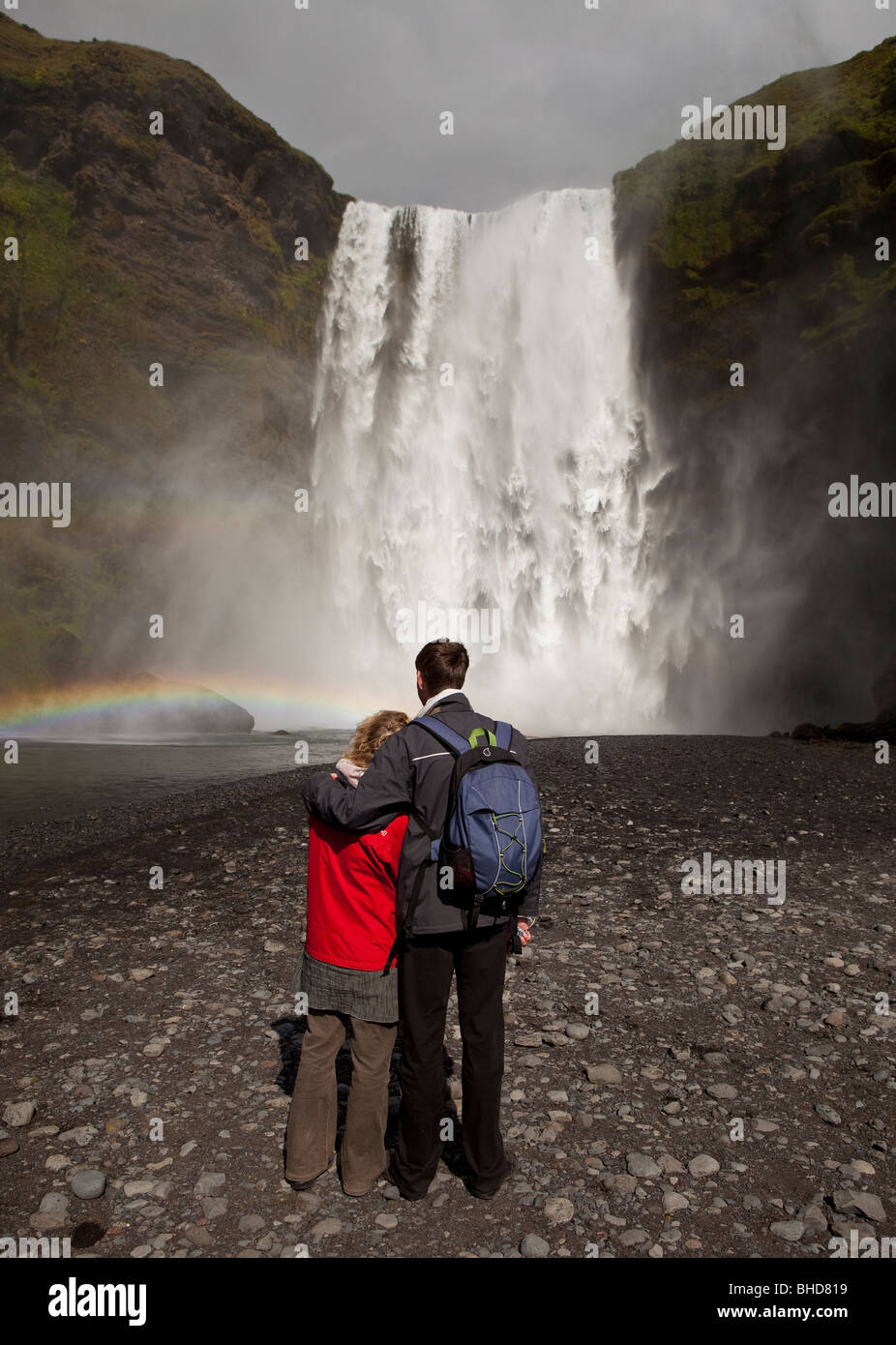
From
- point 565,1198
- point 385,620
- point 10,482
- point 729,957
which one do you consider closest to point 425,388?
point 385,620

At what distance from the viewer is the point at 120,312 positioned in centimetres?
5416

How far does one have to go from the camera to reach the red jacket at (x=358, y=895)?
4.18 meters

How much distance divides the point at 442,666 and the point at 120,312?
60403 mm

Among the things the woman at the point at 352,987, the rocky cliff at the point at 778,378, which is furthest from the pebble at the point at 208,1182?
the rocky cliff at the point at 778,378

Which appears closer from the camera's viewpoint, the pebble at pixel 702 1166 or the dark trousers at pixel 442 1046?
the dark trousers at pixel 442 1046

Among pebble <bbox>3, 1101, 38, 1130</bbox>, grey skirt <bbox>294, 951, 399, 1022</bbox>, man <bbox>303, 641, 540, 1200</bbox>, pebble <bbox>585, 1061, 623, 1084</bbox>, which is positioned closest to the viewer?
man <bbox>303, 641, 540, 1200</bbox>

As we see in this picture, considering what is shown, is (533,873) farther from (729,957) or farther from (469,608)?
(469,608)

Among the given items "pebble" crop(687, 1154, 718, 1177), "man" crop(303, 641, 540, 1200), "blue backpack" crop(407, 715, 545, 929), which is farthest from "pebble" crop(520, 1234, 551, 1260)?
"blue backpack" crop(407, 715, 545, 929)

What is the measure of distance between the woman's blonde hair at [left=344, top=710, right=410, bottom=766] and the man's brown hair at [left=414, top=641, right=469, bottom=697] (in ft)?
0.83

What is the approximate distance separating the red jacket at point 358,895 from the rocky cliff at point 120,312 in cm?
4970

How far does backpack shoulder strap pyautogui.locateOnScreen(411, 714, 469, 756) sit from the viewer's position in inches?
157

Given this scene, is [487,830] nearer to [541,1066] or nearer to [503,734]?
[503,734]

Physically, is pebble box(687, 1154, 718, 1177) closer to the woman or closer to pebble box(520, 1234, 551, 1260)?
pebble box(520, 1234, 551, 1260)

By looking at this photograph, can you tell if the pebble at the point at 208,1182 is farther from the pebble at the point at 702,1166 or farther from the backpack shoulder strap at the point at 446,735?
the backpack shoulder strap at the point at 446,735
